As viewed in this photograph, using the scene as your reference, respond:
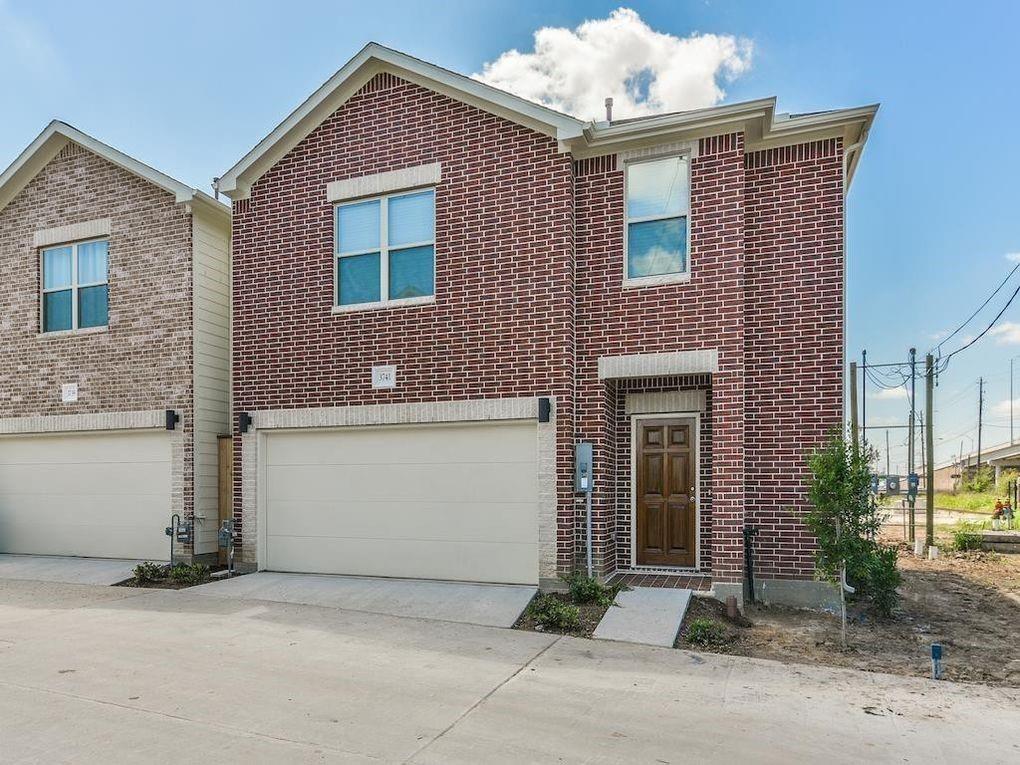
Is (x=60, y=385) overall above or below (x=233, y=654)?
above

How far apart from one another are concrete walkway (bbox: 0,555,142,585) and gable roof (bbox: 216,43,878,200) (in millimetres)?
6467

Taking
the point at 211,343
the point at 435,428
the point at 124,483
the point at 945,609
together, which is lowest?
the point at 945,609

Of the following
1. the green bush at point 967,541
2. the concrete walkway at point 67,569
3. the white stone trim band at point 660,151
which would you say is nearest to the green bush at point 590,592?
the white stone trim band at point 660,151

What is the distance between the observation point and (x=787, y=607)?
8.80m

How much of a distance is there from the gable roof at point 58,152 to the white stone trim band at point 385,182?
2609 millimetres

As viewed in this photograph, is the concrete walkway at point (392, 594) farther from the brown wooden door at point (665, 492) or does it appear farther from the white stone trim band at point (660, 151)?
the white stone trim band at point (660, 151)

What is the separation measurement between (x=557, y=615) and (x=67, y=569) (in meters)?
8.26

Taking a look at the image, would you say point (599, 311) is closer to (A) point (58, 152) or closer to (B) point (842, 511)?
(B) point (842, 511)

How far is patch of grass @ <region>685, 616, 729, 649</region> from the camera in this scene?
23.7 ft

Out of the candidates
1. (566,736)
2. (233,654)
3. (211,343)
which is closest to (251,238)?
(211,343)

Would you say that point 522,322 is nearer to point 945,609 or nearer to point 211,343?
point 211,343

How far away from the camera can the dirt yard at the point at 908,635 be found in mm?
6852

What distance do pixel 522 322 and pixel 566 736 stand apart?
18.5 feet

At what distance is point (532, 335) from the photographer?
938cm
